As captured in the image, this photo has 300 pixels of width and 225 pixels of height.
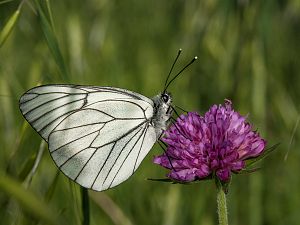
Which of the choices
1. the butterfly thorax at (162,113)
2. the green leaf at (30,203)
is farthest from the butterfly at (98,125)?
the green leaf at (30,203)

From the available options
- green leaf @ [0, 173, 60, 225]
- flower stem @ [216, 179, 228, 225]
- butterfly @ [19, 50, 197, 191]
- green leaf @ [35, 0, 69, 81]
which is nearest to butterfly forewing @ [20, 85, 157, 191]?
butterfly @ [19, 50, 197, 191]


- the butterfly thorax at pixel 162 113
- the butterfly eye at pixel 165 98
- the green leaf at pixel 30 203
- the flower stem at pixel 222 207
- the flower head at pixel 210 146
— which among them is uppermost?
the butterfly eye at pixel 165 98

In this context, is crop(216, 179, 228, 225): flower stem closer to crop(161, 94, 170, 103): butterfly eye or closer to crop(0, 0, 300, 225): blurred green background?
crop(0, 0, 300, 225): blurred green background

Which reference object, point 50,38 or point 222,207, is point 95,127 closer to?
point 50,38

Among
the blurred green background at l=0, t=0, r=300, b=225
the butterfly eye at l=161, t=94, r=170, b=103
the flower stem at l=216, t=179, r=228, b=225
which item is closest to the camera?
the flower stem at l=216, t=179, r=228, b=225

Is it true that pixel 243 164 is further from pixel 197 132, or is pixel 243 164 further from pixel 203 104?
pixel 203 104

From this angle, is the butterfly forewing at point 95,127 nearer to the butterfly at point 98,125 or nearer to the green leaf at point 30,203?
the butterfly at point 98,125
